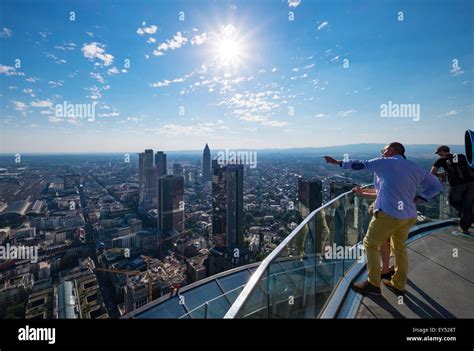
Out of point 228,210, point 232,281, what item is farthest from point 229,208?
point 232,281

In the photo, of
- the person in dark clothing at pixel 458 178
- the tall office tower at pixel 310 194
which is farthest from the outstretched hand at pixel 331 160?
the tall office tower at pixel 310 194

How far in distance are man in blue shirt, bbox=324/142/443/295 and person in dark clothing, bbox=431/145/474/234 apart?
1834 mm

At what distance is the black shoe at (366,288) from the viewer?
2385mm

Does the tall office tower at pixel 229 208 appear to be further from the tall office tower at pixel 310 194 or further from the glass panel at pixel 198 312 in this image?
the glass panel at pixel 198 312

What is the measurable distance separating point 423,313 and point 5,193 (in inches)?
676

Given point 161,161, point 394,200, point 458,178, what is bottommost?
point 394,200

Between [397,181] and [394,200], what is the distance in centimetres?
19

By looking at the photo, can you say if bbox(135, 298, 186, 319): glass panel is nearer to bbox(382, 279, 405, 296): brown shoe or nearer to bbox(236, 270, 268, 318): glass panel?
bbox(236, 270, 268, 318): glass panel

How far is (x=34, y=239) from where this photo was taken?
38.7 ft

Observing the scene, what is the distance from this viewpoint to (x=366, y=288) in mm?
2426

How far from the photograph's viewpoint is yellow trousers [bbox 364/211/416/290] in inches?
89.7

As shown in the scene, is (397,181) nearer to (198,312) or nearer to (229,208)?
(198,312)

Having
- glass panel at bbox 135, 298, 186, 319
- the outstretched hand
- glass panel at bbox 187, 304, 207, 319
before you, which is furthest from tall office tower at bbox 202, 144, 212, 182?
the outstretched hand

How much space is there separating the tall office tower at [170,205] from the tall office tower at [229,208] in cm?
352
